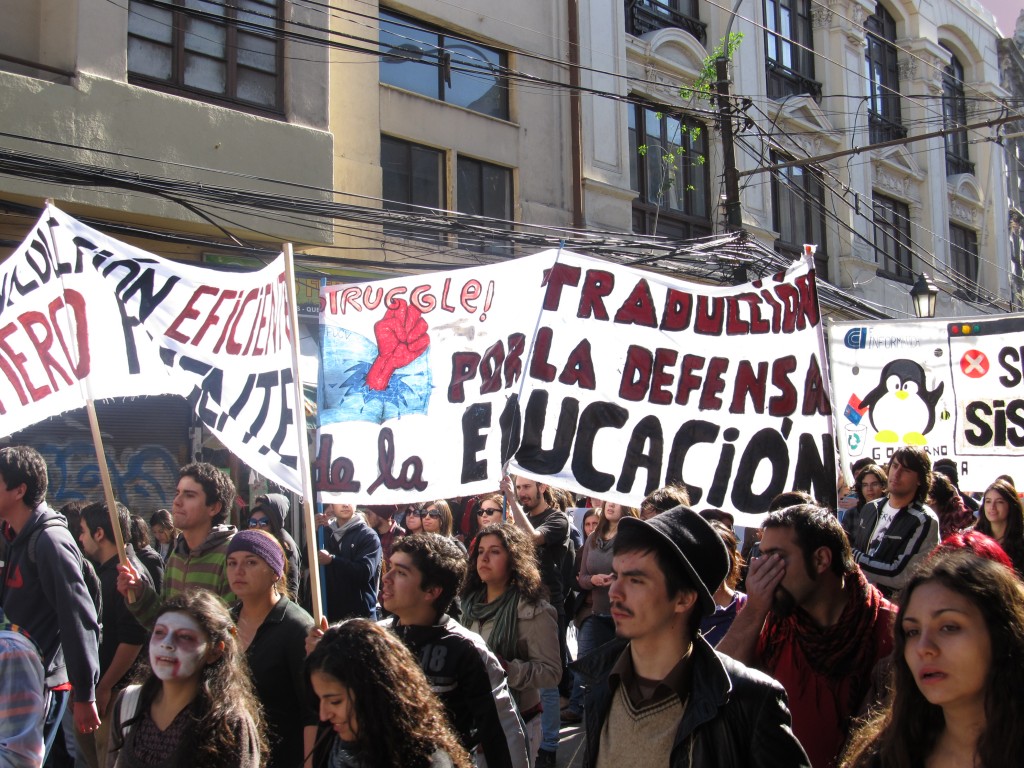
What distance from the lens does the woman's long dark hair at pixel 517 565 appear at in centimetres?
509

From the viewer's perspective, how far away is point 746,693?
255 cm

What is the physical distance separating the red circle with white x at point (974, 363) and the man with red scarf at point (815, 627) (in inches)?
189

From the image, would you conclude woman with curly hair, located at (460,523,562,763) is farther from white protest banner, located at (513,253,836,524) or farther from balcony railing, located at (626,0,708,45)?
balcony railing, located at (626,0,708,45)

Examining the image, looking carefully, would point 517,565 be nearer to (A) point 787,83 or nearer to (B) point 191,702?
(B) point 191,702

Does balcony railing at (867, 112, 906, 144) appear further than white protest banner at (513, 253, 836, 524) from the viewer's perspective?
Yes

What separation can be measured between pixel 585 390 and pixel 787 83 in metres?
18.7

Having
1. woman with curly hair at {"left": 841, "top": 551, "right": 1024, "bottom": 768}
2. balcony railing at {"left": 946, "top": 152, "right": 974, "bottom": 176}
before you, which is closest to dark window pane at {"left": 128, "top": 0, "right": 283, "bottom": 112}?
woman with curly hair at {"left": 841, "top": 551, "right": 1024, "bottom": 768}

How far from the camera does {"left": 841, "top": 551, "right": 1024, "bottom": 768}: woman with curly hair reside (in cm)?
221

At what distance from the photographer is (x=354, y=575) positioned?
7.20 meters

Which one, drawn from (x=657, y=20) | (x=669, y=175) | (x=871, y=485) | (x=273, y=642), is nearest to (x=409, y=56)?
(x=669, y=175)

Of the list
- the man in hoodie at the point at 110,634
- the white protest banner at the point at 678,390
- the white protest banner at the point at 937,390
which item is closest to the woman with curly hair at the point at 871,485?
the white protest banner at the point at 937,390

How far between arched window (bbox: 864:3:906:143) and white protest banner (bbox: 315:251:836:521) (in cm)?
2069

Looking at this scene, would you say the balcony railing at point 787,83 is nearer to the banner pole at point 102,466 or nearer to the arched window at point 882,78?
the arched window at point 882,78

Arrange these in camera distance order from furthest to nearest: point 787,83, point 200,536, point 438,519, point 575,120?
point 787,83 → point 575,120 → point 438,519 → point 200,536
